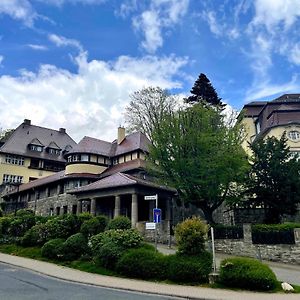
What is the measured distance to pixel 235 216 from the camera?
3027cm

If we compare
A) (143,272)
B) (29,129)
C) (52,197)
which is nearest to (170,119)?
(143,272)

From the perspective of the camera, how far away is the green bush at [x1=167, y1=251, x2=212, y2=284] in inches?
530

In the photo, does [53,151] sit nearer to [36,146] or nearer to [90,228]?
[36,146]

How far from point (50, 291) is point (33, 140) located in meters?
48.5

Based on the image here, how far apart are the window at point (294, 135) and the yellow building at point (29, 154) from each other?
35.7m

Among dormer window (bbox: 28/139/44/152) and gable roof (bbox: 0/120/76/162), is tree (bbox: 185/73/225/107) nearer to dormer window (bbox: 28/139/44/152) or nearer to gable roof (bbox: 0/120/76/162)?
gable roof (bbox: 0/120/76/162)

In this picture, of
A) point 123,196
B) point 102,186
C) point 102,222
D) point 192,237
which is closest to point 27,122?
point 123,196

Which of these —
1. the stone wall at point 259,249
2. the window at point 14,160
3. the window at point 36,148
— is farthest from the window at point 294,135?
the window at point 14,160

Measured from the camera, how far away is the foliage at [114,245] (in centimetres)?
1582

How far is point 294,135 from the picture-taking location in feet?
130

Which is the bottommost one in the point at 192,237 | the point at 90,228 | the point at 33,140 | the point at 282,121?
the point at 192,237

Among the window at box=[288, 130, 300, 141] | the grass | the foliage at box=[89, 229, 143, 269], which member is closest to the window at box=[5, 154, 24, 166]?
the grass

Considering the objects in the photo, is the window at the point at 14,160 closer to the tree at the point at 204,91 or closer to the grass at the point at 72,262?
the tree at the point at 204,91

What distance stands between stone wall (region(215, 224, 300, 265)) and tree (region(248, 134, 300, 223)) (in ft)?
14.8
